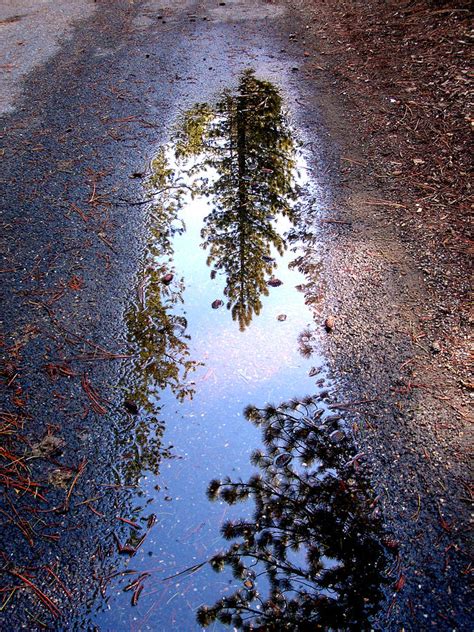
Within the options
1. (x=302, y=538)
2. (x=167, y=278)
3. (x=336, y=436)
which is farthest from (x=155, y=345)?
(x=302, y=538)

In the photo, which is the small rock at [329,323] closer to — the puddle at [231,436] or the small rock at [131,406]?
the puddle at [231,436]

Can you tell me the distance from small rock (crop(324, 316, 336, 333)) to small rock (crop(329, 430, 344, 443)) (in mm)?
619

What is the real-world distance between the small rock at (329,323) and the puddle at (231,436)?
0.11 meters

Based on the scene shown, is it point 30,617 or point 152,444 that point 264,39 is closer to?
point 152,444

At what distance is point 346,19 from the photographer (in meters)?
5.84

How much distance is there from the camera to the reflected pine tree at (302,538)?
1769 mm

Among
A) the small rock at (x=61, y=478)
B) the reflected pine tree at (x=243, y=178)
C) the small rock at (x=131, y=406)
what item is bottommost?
the small rock at (x=61, y=478)

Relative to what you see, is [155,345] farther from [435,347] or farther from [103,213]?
[435,347]

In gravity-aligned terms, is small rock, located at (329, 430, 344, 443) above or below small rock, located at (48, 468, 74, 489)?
above

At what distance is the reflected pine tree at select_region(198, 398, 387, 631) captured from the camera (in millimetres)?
1769

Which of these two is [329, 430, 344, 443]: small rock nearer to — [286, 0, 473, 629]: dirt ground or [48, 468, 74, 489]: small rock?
[286, 0, 473, 629]: dirt ground

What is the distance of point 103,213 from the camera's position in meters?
3.52

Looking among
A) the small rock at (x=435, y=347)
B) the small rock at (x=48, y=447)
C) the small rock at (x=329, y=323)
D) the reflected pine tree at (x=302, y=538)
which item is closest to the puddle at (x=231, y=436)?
the reflected pine tree at (x=302, y=538)

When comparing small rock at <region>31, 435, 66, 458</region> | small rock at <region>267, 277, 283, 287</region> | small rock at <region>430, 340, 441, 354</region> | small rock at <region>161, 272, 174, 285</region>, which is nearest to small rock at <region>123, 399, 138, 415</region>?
small rock at <region>31, 435, 66, 458</region>
